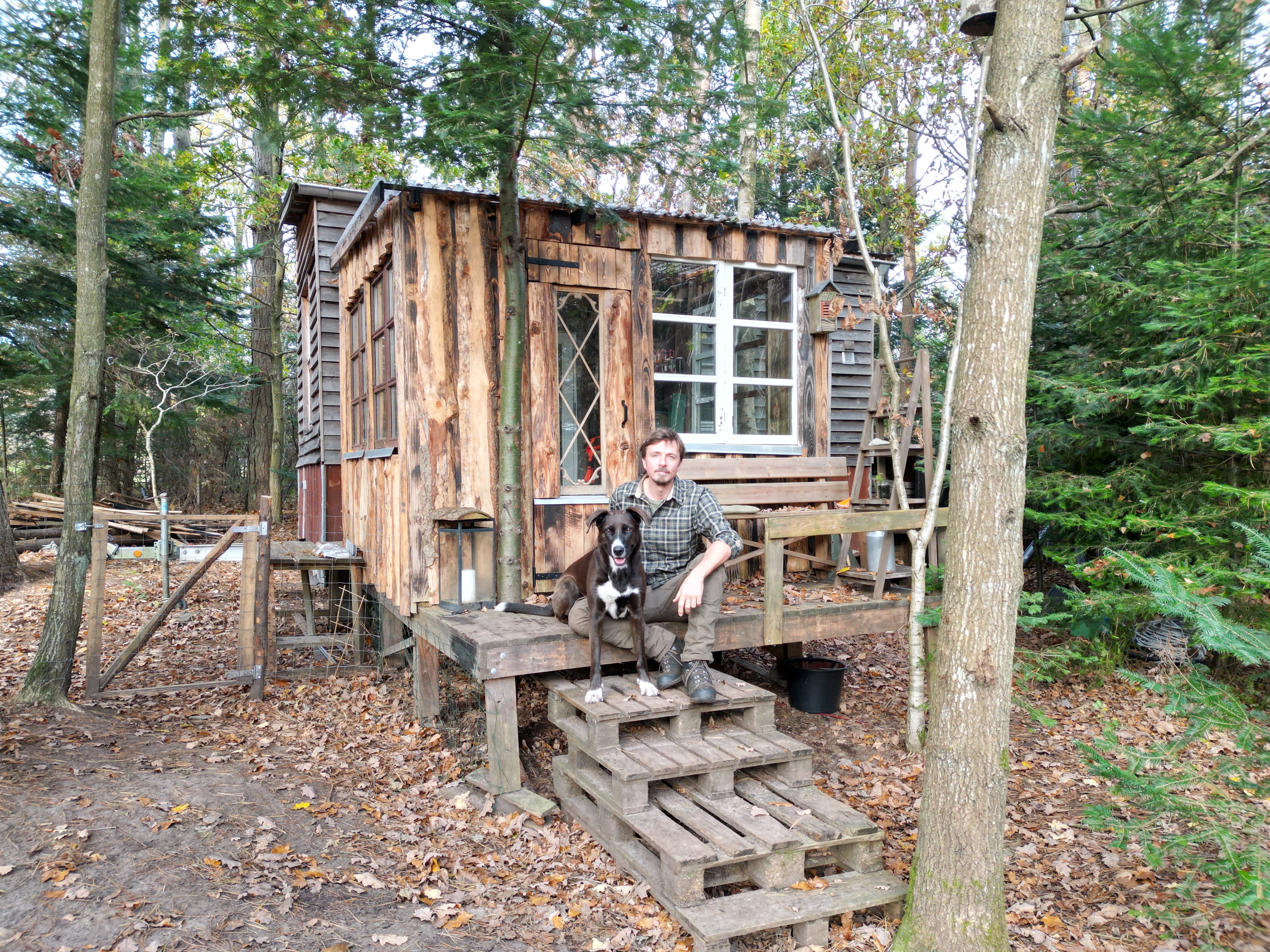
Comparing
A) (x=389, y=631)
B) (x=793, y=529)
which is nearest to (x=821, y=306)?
(x=793, y=529)

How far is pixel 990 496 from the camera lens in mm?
2898

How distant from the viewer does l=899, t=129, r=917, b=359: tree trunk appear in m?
8.87

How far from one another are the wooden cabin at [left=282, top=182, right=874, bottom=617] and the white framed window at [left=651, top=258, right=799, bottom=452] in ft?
0.05

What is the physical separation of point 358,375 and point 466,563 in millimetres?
3376

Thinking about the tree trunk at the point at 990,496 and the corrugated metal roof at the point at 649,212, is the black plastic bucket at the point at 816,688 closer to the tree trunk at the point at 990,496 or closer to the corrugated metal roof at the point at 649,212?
the tree trunk at the point at 990,496

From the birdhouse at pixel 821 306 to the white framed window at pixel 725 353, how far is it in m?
0.15

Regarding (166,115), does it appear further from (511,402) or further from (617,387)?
(617,387)

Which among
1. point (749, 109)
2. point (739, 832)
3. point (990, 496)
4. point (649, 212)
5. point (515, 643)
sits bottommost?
point (739, 832)

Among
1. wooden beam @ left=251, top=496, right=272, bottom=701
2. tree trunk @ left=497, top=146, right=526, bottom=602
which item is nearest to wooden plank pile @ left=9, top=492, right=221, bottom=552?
wooden beam @ left=251, top=496, right=272, bottom=701

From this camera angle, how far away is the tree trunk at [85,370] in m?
5.48

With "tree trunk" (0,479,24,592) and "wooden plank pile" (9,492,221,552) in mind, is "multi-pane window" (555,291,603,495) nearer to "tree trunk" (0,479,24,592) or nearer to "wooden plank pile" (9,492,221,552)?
"tree trunk" (0,479,24,592)

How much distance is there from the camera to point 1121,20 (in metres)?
6.16

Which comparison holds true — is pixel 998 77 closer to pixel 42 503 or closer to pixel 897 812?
pixel 897 812

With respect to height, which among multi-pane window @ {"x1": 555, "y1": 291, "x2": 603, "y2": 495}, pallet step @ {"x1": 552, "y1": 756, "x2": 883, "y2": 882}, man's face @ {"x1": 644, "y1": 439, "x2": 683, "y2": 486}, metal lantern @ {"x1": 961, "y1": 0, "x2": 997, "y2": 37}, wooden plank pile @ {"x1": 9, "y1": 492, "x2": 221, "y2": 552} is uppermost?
metal lantern @ {"x1": 961, "y1": 0, "x2": 997, "y2": 37}
